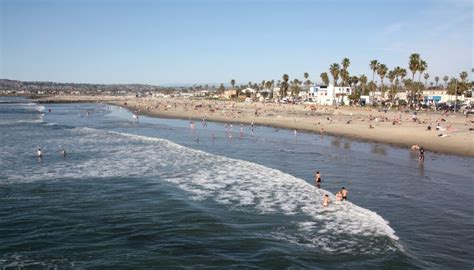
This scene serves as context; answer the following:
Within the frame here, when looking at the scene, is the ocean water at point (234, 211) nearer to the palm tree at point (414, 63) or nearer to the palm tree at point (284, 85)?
the palm tree at point (414, 63)

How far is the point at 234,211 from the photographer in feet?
69.2

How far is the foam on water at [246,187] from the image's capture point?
Result: 17.5m

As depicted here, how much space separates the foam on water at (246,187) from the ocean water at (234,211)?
0.09 meters

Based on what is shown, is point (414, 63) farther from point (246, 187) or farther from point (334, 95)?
point (246, 187)

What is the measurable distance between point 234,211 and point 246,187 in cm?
538

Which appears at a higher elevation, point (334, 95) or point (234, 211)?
point (334, 95)

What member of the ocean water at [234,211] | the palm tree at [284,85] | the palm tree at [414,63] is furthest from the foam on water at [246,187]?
the palm tree at [284,85]

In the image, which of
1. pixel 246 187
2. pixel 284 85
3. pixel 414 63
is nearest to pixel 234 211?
pixel 246 187

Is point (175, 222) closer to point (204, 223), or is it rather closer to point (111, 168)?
point (204, 223)

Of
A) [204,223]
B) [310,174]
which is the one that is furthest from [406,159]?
[204,223]

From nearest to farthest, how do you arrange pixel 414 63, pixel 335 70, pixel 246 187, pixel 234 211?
1. pixel 234 211
2. pixel 246 187
3. pixel 414 63
4. pixel 335 70

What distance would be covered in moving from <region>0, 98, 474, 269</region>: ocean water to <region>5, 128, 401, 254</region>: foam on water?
0.09 metres

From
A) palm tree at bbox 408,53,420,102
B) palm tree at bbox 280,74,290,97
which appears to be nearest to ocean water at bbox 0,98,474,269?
palm tree at bbox 408,53,420,102

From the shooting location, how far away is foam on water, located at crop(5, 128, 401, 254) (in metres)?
17.5
